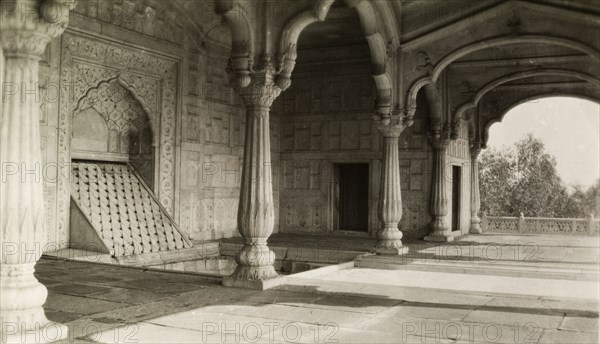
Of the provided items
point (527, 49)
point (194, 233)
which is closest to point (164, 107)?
point (194, 233)

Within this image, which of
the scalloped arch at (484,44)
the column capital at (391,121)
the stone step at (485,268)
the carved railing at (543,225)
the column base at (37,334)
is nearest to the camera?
the column base at (37,334)

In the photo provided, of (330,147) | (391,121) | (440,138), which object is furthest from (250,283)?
(330,147)

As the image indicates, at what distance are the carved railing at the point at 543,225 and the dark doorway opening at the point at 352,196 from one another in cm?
517

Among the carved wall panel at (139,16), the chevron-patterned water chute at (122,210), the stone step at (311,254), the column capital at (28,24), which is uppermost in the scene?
the carved wall panel at (139,16)

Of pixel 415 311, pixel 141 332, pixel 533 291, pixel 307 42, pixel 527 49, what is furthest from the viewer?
pixel 307 42

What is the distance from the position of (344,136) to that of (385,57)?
490 centimetres

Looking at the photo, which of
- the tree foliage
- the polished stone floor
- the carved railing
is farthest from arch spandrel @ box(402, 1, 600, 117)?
the tree foliage

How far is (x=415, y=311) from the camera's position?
18.8 feet

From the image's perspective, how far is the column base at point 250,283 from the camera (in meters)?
6.71

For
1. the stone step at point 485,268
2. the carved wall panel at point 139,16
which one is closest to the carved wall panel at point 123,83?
the carved wall panel at point 139,16

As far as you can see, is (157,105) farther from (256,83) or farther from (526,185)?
(526,185)

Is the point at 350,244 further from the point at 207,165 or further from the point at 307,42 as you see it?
the point at 307,42

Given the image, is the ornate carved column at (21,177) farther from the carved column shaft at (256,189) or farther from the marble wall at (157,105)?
the marble wall at (157,105)

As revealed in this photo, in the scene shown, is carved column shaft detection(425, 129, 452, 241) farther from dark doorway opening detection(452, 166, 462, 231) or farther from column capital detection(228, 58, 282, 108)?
column capital detection(228, 58, 282, 108)
